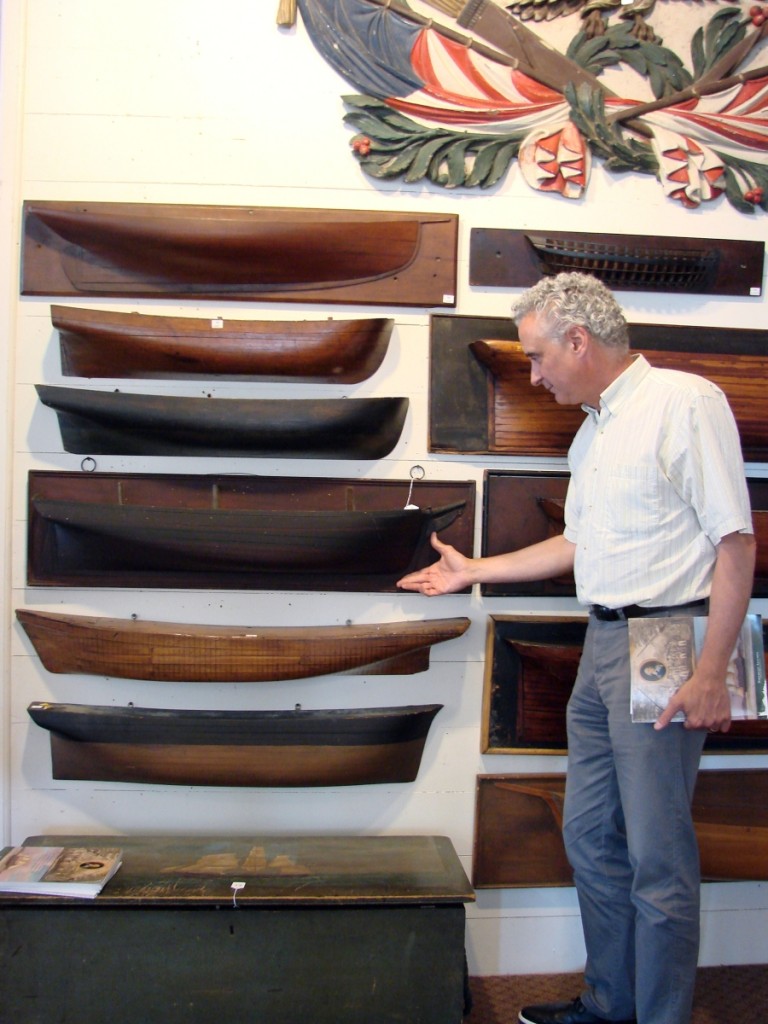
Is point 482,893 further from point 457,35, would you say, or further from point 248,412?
point 457,35

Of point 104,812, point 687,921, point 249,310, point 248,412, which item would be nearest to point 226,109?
point 249,310

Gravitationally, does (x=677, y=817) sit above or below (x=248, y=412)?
below

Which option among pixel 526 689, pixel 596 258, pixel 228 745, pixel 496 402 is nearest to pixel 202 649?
pixel 228 745

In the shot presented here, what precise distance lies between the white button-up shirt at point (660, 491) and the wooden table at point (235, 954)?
2.45 ft

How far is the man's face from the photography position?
1.56 metres

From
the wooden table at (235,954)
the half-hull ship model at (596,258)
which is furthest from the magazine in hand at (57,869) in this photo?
the half-hull ship model at (596,258)

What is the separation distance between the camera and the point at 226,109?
74.2 inches

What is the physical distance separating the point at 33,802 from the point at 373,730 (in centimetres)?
84

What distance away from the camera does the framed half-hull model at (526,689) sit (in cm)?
193

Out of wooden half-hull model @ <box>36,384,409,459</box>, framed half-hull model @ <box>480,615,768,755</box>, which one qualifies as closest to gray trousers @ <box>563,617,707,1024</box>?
framed half-hull model @ <box>480,615,768,755</box>

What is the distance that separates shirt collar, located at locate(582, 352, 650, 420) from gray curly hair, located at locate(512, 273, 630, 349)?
54 millimetres

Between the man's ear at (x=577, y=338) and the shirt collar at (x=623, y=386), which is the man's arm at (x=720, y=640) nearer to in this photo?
→ the shirt collar at (x=623, y=386)

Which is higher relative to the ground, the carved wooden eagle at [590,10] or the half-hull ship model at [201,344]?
the carved wooden eagle at [590,10]

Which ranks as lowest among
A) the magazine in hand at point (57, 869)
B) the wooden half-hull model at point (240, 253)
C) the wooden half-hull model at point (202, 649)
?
the magazine in hand at point (57, 869)
